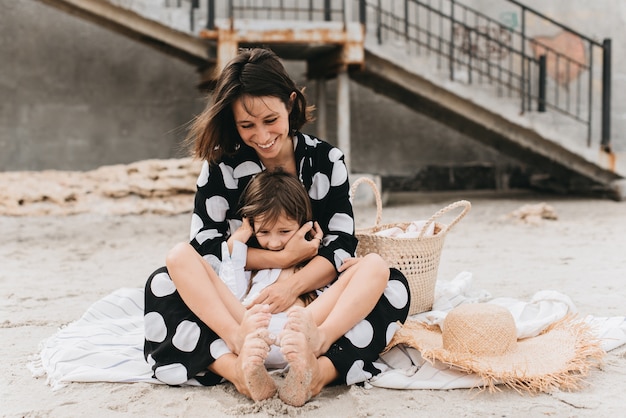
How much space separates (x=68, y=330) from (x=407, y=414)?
1.54 metres

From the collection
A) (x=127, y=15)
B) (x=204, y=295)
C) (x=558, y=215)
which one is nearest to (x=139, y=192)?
(x=127, y=15)

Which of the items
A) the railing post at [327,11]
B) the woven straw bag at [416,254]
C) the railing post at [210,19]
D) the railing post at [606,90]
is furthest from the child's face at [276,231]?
the railing post at [606,90]

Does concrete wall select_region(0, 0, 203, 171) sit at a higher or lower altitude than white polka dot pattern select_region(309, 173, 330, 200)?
higher

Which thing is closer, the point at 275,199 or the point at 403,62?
the point at 275,199

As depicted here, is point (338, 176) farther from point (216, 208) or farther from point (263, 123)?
point (216, 208)

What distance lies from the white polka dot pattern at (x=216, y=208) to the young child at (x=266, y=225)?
128 millimetres

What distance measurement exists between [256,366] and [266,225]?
0.60 m

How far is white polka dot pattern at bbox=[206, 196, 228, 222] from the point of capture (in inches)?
98.0

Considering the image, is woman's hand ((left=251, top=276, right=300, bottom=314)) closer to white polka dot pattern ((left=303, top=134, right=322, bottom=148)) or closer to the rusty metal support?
white polka dot pattern ((left=303, top=134, right=322, bottom=148))

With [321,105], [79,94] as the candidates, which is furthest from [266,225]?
[79,94]

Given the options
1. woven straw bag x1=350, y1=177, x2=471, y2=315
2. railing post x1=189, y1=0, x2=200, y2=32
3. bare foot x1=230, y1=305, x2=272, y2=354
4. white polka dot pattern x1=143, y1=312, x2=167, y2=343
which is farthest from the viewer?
railing post x1=189, y1=0, x2=200, y2=32

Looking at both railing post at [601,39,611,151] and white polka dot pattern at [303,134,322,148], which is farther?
railing post at [601,39,611,151]

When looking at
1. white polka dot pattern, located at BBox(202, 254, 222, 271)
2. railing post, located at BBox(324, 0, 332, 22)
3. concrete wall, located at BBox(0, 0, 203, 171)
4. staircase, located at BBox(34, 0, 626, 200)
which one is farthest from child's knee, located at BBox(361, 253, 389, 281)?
concrete wall, located at BBox(0, 0, 203, 171)

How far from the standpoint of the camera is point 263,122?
235 centimetres
